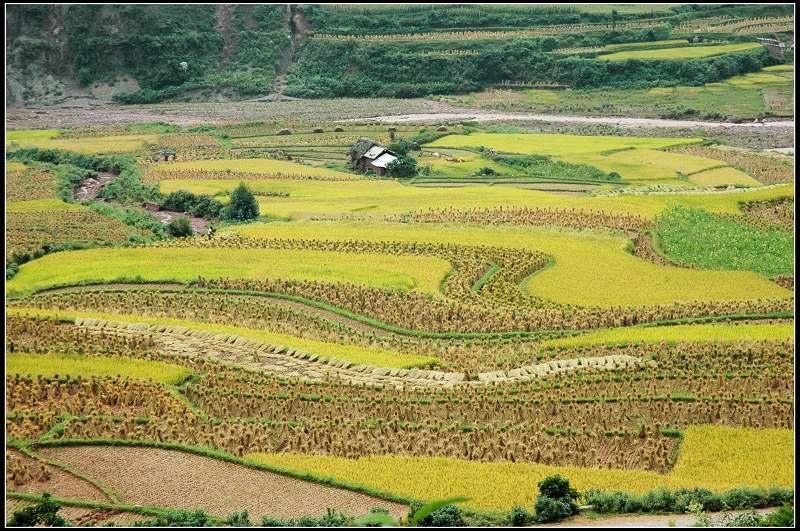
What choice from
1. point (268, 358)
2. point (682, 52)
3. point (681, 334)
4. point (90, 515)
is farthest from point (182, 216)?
point (682, 52)

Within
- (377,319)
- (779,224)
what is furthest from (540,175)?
(377,319)

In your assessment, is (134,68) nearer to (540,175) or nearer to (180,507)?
(540,175)

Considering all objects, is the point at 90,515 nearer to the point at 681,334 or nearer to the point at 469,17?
the point at 681,334

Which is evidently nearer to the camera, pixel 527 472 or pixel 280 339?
pixel 527 472

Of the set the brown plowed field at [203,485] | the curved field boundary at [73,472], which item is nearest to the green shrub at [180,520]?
the brown plowed field at [203,485]

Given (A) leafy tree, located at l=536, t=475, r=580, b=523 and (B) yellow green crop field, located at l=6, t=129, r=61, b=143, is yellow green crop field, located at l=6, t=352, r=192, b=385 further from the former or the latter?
(B) yellow green crop field, located at l=6, t=129, r=61, b=143

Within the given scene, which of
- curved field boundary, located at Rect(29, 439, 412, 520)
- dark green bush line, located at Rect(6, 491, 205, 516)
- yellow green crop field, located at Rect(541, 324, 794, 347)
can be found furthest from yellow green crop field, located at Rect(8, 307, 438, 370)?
dark green bush line, located at Rect(6, 491, 205, 516)
